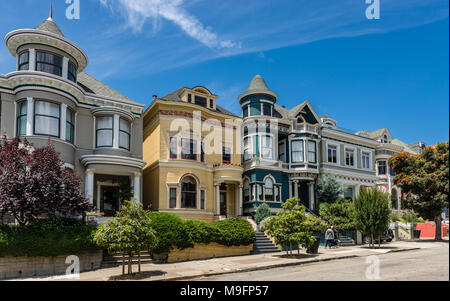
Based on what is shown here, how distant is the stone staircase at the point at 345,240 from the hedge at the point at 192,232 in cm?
863

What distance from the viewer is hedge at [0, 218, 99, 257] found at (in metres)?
16.1

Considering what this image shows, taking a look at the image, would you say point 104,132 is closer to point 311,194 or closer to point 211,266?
point 211,266

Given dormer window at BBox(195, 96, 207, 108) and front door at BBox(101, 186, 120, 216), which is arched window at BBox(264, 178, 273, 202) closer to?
dormer window at BBox(195, 96, 207, 108)

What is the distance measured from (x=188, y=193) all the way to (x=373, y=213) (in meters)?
12.7

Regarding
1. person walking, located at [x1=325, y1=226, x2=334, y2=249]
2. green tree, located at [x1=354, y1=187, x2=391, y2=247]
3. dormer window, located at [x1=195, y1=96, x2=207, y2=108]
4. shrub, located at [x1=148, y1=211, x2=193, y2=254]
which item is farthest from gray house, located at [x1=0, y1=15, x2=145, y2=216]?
green tree, located at [x1=354, y1=187, x2=391, y2=247]

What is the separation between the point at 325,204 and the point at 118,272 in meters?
21.2

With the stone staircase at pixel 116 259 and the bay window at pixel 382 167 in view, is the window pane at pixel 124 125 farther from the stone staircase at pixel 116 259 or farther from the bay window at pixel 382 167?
the bay window at pixel 382 167

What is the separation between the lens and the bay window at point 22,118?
70.6 feet

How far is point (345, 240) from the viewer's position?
2889 centimetres

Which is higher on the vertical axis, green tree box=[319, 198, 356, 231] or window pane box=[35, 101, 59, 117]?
window pane box=[35, 101, 59, 117]

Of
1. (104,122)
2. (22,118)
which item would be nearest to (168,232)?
(104,122)
